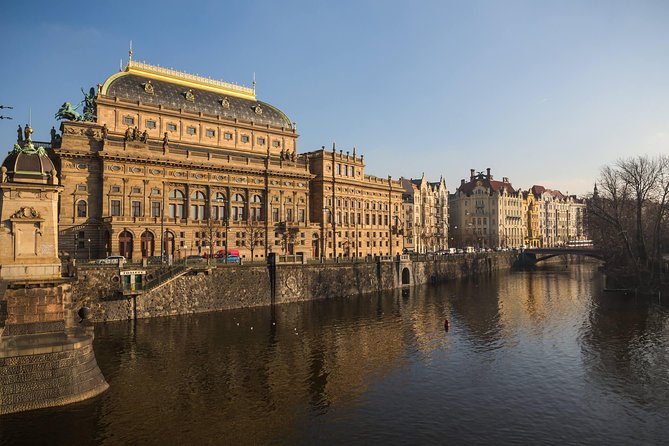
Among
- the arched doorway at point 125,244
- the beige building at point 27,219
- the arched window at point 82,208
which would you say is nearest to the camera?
the beige building at point 27,219

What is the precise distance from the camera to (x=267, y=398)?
3478cm

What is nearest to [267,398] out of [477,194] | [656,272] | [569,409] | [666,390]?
[569,409]

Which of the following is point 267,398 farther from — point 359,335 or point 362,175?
point 362,175

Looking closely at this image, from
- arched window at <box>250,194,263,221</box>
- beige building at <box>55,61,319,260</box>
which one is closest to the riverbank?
beige building at <box>55,61,319,260</box>

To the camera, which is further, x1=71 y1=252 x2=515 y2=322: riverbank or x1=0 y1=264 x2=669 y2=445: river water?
x1=71 y1=252 x2=515 y2=322: riverbank

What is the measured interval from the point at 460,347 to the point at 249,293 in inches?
1354

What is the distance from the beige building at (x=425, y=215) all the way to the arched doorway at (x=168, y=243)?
7765 cm

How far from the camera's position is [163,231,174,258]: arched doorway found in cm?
8025

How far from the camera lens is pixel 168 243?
265ft

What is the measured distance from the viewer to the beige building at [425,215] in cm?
15325

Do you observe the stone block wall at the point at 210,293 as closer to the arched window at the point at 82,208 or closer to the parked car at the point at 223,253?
the parked car at the point at 223,253

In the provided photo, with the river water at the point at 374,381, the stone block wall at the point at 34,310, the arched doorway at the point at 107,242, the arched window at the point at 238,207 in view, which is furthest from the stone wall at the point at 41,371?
the arched window at the point at 238,207

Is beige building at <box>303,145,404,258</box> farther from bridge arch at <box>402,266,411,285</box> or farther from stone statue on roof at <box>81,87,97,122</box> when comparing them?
stone statue on roof at <box>81,87,97,122</box>

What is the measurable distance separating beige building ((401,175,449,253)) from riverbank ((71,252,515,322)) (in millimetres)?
43489
